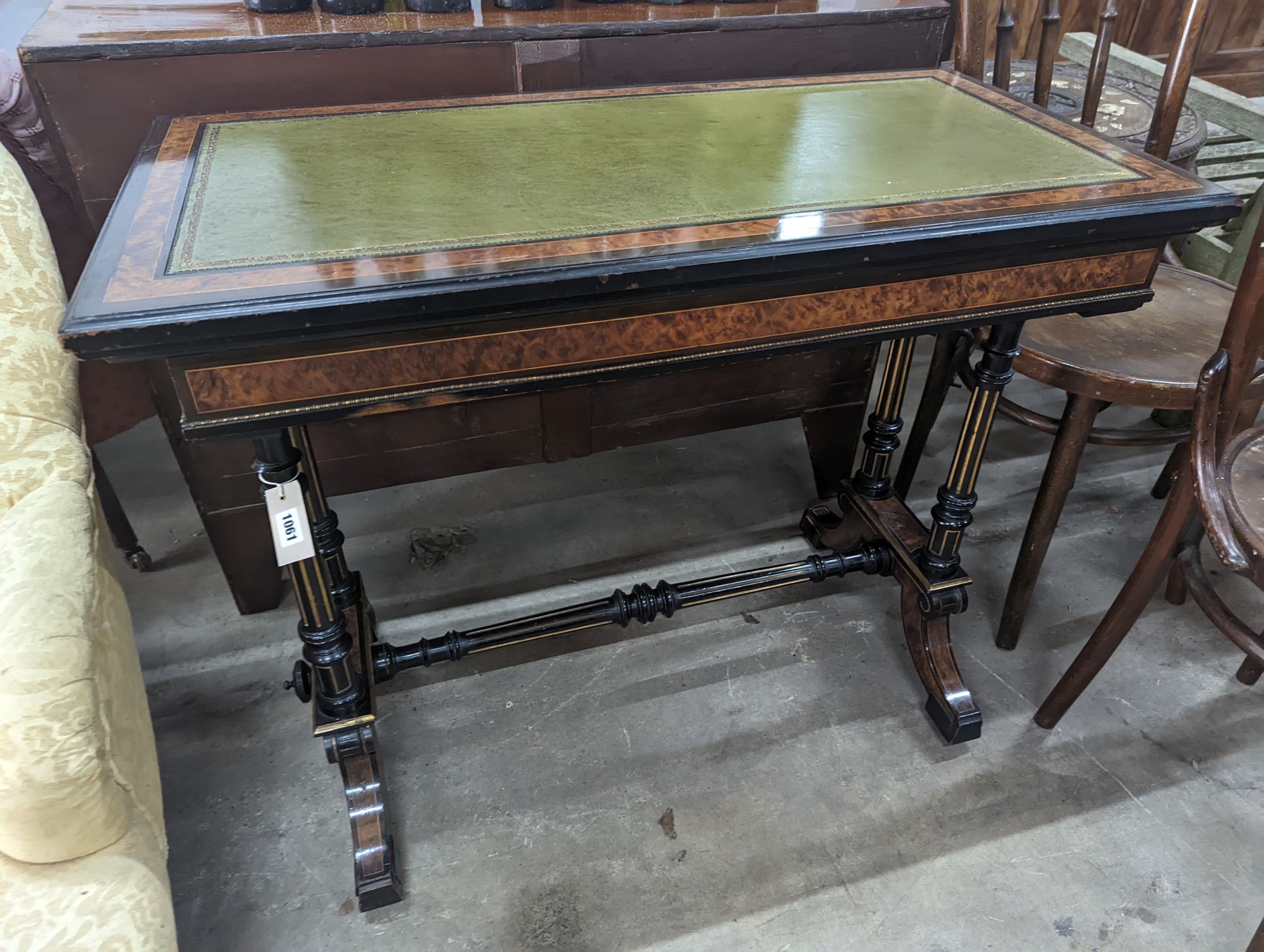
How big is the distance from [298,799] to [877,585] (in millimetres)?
1296

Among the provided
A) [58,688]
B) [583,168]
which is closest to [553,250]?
[583,168]

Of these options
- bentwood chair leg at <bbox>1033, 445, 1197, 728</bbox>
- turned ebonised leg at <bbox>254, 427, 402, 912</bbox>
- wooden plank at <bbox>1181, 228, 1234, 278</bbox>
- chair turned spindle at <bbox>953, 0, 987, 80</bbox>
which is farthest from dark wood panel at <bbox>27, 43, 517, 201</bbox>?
wooden plank at <bbox>1181, 228, 1234, 278</bbox>

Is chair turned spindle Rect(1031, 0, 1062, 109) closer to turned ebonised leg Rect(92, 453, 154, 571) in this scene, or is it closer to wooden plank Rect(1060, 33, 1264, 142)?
wooden plank Rect(1060, 33, 1264, 142)

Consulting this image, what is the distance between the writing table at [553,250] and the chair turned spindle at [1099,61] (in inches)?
19.3

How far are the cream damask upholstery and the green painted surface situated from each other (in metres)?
0.44

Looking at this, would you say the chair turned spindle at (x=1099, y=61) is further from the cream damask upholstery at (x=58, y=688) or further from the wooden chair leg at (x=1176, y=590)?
the cream damask upholstery at (x=58, y=688)

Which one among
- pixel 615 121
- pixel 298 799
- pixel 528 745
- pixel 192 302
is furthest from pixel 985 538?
pixel 192 302

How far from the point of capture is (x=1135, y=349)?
161 cm

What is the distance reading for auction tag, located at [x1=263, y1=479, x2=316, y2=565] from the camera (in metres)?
1.08

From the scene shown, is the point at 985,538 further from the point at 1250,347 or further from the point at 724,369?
the point at 1250,347

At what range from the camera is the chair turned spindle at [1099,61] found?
1.78 meters

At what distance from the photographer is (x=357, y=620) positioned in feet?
5.20

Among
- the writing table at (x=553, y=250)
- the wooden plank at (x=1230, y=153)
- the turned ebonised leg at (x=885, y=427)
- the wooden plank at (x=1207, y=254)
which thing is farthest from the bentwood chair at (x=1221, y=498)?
the wooden plank at (x=1230, y=153)

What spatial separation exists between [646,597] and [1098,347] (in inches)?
39.0
